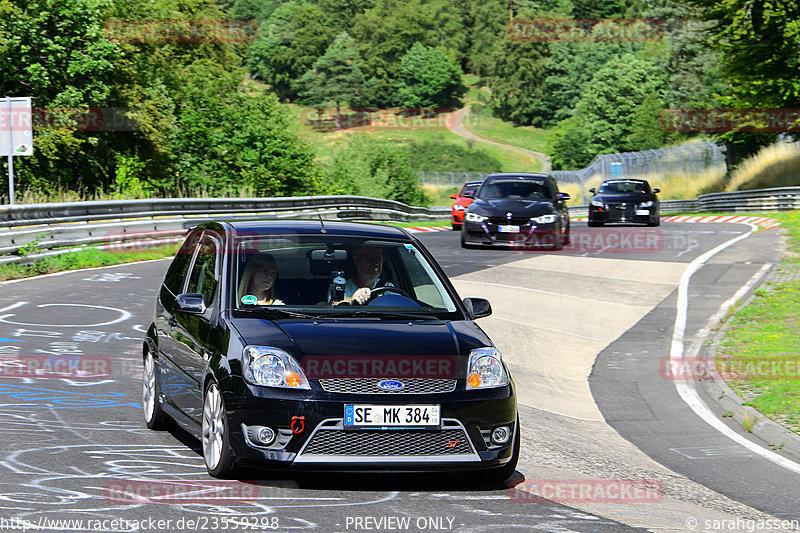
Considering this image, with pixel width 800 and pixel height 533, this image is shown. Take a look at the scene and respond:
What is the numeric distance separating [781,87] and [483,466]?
42254 millimetres

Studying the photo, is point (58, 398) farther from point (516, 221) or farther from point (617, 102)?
point (617, 102)

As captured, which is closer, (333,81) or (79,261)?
(79,261)

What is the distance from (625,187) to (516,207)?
1121cm

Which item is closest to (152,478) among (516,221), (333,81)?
(516,221)

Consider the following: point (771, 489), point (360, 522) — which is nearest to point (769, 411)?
point (771, 489)

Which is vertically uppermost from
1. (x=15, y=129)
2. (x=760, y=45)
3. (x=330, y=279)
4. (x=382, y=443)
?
(x=760, y=45)

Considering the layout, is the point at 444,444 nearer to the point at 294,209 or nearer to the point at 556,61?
the point at 294,209

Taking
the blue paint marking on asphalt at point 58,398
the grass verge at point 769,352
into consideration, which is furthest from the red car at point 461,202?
the blue paint marking on asphalt at point 58,398

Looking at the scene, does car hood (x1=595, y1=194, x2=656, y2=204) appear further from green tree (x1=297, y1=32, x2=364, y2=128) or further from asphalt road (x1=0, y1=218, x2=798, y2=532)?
green tree (x1=297, y1=32, x2=364, y2=128)

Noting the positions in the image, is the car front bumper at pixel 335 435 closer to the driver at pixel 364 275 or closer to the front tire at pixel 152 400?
the driver at pixel 364 275

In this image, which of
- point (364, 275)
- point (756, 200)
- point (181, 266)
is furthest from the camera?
point (756, 200)

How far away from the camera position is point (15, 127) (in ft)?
73.7

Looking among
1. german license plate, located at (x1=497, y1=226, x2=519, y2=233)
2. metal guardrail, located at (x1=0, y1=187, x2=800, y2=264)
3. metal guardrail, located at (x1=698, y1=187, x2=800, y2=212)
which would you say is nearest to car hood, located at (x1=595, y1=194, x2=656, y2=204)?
metal guardrail, located at (x1=0, y1=187, x2=800, y2=264)

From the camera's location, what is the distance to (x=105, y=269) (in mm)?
21156
